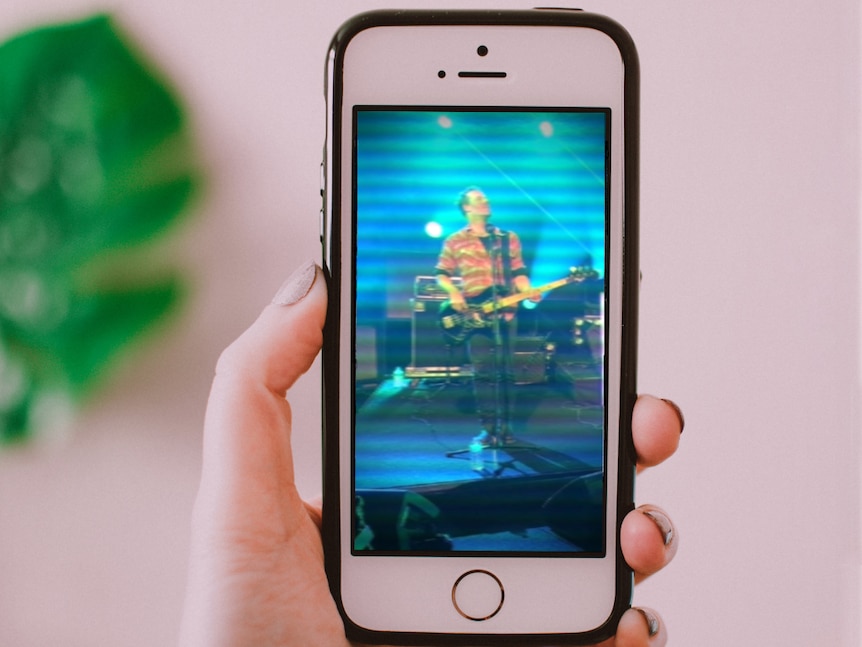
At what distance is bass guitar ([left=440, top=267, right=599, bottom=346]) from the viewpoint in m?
0.36

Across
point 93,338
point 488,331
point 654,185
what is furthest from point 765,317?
point 93,338

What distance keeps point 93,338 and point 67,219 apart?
10 centimetres

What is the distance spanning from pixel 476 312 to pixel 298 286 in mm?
109

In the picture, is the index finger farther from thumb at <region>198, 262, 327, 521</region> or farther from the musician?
thumb at <region>198, 262, 327, 521</region>

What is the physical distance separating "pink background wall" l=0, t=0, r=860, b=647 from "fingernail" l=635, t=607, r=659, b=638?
13 centimetres

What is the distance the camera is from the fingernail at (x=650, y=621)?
1.19 ft

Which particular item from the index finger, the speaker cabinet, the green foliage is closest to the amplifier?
the speaker cabinet

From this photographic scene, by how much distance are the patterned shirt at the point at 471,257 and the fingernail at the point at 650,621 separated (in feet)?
0.71

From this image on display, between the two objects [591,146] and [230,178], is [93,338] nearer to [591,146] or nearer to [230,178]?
[230,178]

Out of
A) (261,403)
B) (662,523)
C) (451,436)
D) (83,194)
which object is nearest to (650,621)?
(662,523)

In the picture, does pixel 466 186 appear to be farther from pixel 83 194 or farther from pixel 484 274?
pixel 83 194

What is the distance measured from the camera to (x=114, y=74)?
49 cm

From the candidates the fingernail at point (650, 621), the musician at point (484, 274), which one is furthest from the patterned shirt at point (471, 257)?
the fingernail at point (650, 621)

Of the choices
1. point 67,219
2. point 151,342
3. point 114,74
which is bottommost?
point 151,342
